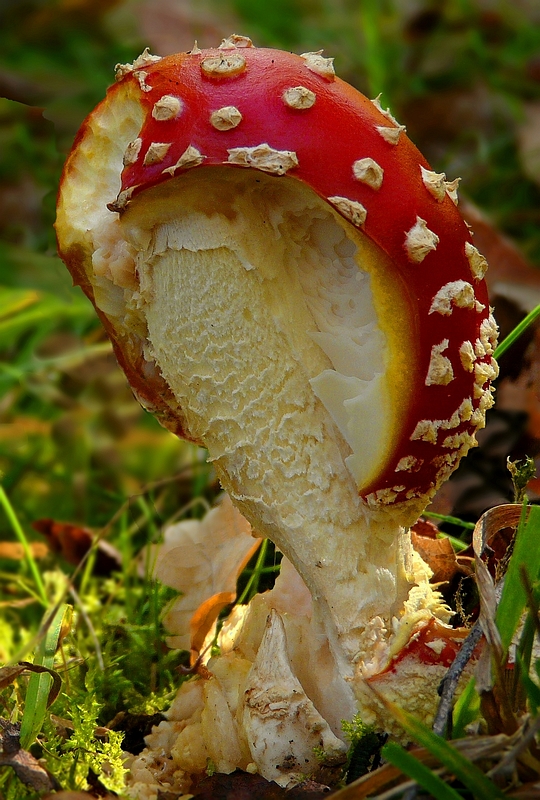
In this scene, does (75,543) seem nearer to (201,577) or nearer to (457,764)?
(201,577)

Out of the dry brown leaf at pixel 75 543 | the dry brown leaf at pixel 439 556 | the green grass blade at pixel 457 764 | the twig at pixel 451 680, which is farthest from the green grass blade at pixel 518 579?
the dry brown leaf at pixel 75 543

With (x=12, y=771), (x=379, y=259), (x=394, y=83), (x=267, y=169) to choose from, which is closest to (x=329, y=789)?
(x=12, y=771)

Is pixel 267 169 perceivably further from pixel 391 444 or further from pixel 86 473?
pixel 86 473

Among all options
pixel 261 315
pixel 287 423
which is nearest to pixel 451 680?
pixel 287 423

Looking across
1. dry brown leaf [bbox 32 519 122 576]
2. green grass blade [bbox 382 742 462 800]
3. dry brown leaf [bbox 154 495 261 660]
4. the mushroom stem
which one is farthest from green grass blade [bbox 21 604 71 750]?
dry brown leaf [bbox 32 519 122 576]

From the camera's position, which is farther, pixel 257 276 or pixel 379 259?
pixel 257 276

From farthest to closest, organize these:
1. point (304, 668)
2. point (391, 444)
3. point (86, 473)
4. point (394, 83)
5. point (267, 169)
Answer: point (394, 83) → point (86, 473) → point (304, 668) → point (391, 444) → point (267, 169)

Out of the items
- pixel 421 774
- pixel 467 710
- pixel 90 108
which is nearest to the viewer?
pixel 421 774
